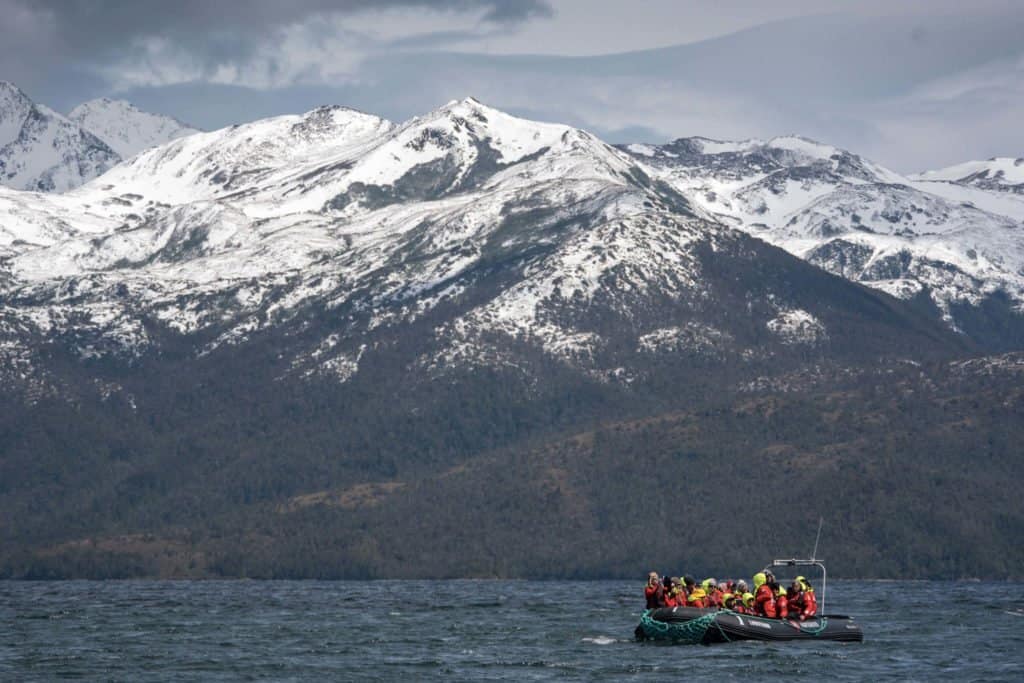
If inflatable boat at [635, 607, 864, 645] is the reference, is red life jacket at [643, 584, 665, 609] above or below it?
above

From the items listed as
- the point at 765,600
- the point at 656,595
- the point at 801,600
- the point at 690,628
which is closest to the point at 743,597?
the point at 765,600

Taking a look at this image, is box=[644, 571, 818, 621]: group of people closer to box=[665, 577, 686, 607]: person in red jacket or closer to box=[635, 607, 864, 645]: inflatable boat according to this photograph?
box=[665, 577, 686, 607]: person in red jacket

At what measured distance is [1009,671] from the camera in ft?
527

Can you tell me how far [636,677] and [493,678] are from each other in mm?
11355

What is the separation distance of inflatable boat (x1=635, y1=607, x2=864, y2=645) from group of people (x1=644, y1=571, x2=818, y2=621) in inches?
38.1

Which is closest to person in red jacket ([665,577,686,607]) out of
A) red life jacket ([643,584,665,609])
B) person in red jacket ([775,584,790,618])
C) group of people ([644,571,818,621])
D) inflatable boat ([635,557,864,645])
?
group of people ([644,571,818,621])

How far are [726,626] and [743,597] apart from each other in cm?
592

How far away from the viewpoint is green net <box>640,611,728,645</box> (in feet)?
541

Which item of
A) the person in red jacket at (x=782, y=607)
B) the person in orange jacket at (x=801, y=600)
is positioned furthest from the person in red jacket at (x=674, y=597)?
the person in orange jacket at (x=801, y=600)

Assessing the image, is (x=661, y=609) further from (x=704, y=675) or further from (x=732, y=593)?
(x=704, y=675)

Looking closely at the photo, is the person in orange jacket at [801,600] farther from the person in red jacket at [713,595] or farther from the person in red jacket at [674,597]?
the person in red jacket at [674,597]

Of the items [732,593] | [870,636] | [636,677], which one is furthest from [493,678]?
[870,636]

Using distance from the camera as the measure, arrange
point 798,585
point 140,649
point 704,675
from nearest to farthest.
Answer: point 704,675 → point 798,585 → point 140,649

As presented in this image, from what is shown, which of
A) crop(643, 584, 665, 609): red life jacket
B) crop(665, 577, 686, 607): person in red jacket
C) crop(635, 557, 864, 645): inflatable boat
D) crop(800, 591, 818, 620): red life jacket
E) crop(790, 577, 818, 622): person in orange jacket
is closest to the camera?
crop(635, 557, 864, 645): inflatable boat
